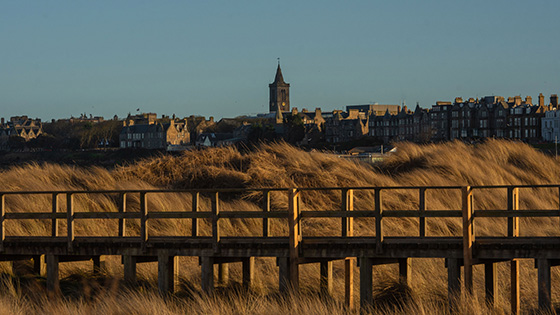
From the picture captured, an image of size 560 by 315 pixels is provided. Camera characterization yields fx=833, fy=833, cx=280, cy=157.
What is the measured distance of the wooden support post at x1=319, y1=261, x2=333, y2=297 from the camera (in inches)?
531

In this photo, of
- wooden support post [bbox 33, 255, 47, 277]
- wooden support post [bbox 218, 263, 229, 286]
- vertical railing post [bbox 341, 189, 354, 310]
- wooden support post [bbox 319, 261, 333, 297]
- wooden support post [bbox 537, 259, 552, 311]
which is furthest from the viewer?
wooden support post [bbox 33, 255, 47, 277]

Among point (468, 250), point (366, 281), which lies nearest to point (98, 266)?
point (366, 281)

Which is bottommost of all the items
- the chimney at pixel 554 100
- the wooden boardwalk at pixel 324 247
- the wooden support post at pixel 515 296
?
the wooden support post at pixel 515 296

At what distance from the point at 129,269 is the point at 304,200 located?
6.56 m

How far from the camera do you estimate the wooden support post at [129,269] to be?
46.8ft

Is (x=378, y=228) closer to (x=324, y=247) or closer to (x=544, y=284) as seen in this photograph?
(x=324, y=247)

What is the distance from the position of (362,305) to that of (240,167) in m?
11.5

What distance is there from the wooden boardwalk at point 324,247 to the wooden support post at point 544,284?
14 mm

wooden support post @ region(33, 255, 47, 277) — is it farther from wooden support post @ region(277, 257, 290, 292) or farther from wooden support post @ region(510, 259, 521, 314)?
wooden support post @ region(510, 259, 521, 314)

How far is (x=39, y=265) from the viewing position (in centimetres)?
1592

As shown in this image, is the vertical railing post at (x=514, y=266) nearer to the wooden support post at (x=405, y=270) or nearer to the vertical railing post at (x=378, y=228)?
the wooden support post at (x=405, y=270)

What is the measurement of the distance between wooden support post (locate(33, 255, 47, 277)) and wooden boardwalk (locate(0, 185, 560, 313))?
551mm

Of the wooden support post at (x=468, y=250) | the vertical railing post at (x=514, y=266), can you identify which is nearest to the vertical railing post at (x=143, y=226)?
the wooden support post at (x=468, y=250)

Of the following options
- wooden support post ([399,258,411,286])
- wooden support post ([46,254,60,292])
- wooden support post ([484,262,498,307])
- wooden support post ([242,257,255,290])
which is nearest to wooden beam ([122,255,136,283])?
wooden support post ([46,254,60,292])
